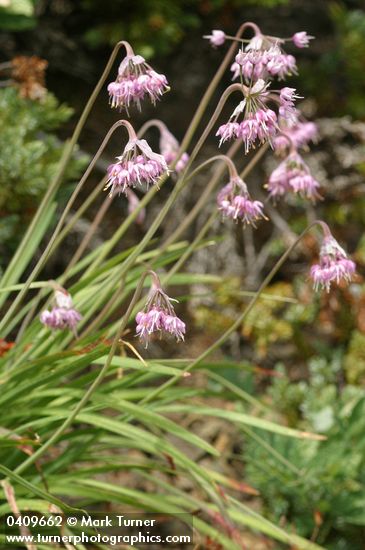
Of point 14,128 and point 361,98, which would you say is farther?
point 361,98

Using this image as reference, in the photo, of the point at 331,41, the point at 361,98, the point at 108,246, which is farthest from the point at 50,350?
the point at 331,41

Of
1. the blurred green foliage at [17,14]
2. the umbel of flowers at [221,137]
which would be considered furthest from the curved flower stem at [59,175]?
the blurred green foliage at [17,14]

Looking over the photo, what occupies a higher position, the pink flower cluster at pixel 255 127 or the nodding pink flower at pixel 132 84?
the nodding pink flower at pixel 132 84

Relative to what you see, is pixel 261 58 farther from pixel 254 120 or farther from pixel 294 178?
pixel 294 178

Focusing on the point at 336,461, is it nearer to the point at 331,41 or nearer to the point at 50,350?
the point at 50,350

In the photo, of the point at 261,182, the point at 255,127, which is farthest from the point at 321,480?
the point at 261,182

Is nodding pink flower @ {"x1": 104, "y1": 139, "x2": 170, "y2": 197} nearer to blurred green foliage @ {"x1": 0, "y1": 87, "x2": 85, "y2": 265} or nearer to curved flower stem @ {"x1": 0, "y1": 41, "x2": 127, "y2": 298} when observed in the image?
curved flower stem @ {"x1": 0, "y1": 41, "x2": 127, "y2": 298}

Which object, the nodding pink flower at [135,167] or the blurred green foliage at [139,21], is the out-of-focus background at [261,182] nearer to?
the blurred green foliage at [139,21]

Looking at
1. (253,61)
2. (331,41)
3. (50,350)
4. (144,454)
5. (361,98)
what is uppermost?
(331,41)
